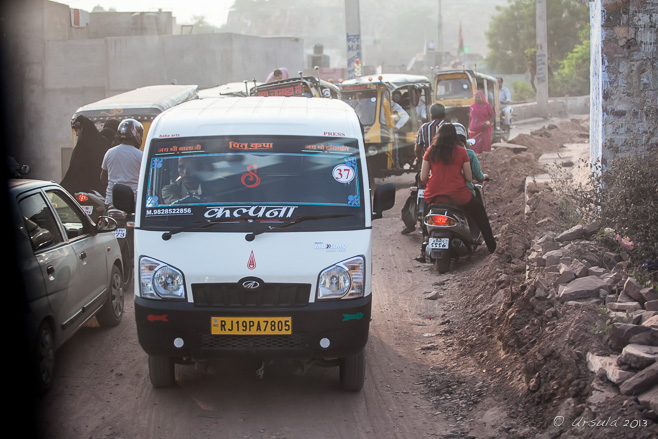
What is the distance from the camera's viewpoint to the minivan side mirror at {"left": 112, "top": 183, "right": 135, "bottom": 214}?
19.8 feet

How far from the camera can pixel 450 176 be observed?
9180 millimetres

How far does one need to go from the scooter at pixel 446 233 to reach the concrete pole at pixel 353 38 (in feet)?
47.9

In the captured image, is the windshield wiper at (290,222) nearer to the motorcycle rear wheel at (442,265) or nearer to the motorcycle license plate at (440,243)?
the motorcycle license plate at (440,243)

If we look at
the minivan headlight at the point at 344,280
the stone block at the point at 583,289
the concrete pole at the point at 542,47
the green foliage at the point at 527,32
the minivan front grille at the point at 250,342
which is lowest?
the minivan front grille at the point at 250,342

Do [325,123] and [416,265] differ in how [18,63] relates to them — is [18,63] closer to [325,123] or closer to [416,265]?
[416,265]

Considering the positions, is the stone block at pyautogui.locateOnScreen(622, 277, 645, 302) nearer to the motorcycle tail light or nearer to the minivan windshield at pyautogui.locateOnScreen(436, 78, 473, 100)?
the motorcycle tail light

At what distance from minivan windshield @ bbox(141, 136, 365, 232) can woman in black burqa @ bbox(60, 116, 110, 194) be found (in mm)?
4606

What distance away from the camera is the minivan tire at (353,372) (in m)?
5.64

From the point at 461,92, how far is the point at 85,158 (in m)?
18.1

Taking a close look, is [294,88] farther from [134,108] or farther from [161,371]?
[161,371]

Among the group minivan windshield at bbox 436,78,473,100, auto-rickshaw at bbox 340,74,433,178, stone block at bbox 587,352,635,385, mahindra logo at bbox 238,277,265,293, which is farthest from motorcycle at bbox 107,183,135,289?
minivan windshield at bbox 436,78,473,100

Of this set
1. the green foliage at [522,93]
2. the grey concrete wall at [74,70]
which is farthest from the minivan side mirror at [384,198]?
the green foliage at [522,93]

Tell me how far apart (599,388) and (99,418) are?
11.1ft

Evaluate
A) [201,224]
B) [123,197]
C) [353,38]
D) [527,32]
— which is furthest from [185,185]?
[527,32]
